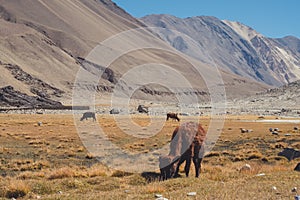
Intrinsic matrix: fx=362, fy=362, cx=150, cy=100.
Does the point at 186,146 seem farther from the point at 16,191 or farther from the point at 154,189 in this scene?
the point at 16,191

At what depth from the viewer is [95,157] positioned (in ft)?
82.6

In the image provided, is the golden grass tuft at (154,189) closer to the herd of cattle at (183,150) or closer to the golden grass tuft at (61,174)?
the herd of cattle at (183,150)

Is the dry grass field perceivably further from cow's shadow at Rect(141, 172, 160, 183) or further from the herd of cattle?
the herd of cattle

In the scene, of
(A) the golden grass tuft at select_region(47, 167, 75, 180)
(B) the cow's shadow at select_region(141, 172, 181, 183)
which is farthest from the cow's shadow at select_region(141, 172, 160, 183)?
(A) the golden grass tuft at select_region(47, 167, 75, 180)

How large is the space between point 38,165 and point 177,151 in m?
9.80

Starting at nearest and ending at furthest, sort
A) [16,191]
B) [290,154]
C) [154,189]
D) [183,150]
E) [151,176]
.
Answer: [154,189], [16,191], [183,150], [151,176], [290,154]

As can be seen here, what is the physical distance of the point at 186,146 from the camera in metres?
16.0

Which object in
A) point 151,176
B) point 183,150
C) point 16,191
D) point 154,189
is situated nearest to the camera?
point 154,189

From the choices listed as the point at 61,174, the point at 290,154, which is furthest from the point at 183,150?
the point at 290,154

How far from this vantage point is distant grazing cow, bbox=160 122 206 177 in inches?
611

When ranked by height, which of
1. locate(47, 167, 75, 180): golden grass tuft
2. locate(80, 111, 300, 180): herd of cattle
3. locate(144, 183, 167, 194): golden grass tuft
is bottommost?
locate(47, 167, 75, 180): golden grass tuft

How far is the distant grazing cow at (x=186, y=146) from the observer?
15.5m

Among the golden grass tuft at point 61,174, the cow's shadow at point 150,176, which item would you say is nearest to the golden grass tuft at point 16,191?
the golden grass tuft at point 61,174

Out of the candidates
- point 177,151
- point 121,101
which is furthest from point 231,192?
point 121,101
